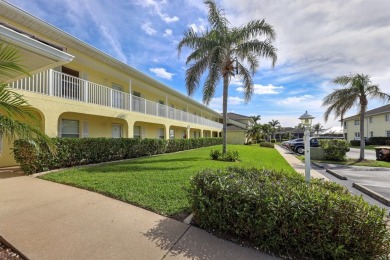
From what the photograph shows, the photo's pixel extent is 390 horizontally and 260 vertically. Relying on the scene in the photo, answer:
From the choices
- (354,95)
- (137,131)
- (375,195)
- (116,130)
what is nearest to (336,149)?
(354,95)

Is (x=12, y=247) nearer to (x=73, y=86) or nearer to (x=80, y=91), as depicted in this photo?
(x=73, y=86)

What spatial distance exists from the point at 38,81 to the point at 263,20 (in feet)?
39.8

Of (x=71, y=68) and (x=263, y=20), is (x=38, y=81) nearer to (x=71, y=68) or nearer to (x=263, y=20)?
(x=71, y=68)

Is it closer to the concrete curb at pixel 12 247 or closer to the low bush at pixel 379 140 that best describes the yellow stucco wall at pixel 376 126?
the low bush at pixel 379 140

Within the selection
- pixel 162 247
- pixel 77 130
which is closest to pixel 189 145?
pixel 77 130

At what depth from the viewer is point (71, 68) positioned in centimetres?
1212

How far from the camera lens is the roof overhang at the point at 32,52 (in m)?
4.51

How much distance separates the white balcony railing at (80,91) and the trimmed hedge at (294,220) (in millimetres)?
8480

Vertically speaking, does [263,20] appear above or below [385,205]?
above

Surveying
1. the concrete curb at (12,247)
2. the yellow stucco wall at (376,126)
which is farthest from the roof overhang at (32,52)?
the yellow stucco wall at (376,126)

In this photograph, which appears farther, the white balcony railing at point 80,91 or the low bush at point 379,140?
the low bush at point 379,140

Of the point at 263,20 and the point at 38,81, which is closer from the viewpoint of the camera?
the point at 38,81

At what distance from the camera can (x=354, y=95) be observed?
1733cm

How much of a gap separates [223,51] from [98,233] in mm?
11931
